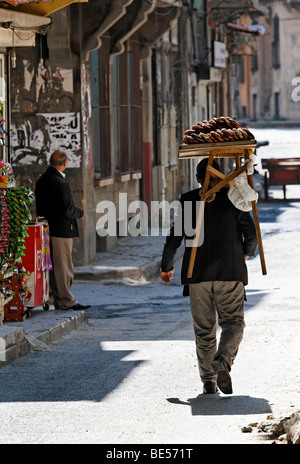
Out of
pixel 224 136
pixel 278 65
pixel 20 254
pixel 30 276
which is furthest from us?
pixel 278 65

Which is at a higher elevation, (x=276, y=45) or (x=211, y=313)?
(x=276, y=45)

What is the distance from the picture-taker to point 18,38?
11062mm

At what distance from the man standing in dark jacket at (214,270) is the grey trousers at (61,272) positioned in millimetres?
3700

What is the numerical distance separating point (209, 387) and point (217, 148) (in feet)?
5.52

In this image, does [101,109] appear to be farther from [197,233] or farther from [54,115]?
[197,233]

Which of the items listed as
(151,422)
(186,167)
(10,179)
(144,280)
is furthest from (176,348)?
(186,167)

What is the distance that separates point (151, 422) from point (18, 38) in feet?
18.4

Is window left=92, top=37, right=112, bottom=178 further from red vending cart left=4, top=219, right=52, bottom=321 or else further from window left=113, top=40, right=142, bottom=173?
red vending cart left=4, top=219, right=52, bottom=321

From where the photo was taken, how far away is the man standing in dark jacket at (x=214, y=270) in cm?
749

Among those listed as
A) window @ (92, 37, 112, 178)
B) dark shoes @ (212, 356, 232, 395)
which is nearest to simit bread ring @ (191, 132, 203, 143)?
dark shoes @ (212, 356, 232, 395)

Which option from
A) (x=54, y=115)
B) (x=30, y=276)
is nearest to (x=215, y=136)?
(x=30, y=276)

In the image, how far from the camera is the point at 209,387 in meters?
7.53

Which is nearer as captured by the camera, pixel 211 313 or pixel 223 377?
pixel 223 377
